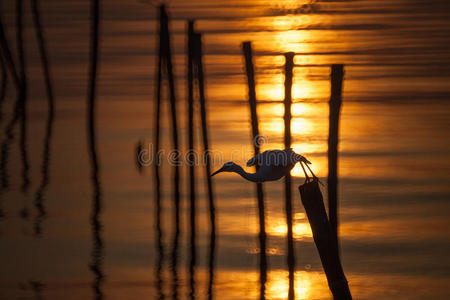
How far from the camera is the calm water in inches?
492

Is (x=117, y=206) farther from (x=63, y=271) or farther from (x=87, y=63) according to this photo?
(x=87, y=63)

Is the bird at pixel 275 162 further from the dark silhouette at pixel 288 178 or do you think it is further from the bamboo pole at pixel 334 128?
the dark silhouette at pixel 288 178

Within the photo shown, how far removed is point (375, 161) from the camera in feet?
56.2

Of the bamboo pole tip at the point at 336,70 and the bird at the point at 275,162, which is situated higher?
the bamboo pole tip at the point at 336,70

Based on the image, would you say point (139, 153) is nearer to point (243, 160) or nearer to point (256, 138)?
point (243, 160)

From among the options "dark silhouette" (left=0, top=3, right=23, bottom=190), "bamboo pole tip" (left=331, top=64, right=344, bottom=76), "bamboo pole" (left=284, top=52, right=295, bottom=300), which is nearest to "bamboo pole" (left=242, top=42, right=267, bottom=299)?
"bamboo pole" (left=284, top=52, right=295, bottom=300)

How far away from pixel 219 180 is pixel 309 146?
87.4 inches

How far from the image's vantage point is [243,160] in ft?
54.7

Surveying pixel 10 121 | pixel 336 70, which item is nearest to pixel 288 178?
pixel 336 70

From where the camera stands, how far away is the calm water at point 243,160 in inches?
492

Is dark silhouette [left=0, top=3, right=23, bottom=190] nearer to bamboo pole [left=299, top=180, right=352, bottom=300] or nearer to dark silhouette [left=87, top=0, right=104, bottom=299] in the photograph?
dark silhouette [left=87, top=0, right=104, bottom=299]

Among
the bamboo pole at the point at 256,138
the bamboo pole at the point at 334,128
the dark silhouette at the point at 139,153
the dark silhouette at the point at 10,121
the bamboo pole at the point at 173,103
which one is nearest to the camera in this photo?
the bamboo pole at the point at 334,128

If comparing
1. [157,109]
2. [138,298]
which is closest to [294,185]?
[157,109]

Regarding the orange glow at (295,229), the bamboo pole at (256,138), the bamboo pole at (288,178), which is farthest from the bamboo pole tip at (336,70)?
the orange glow at (295,229)
